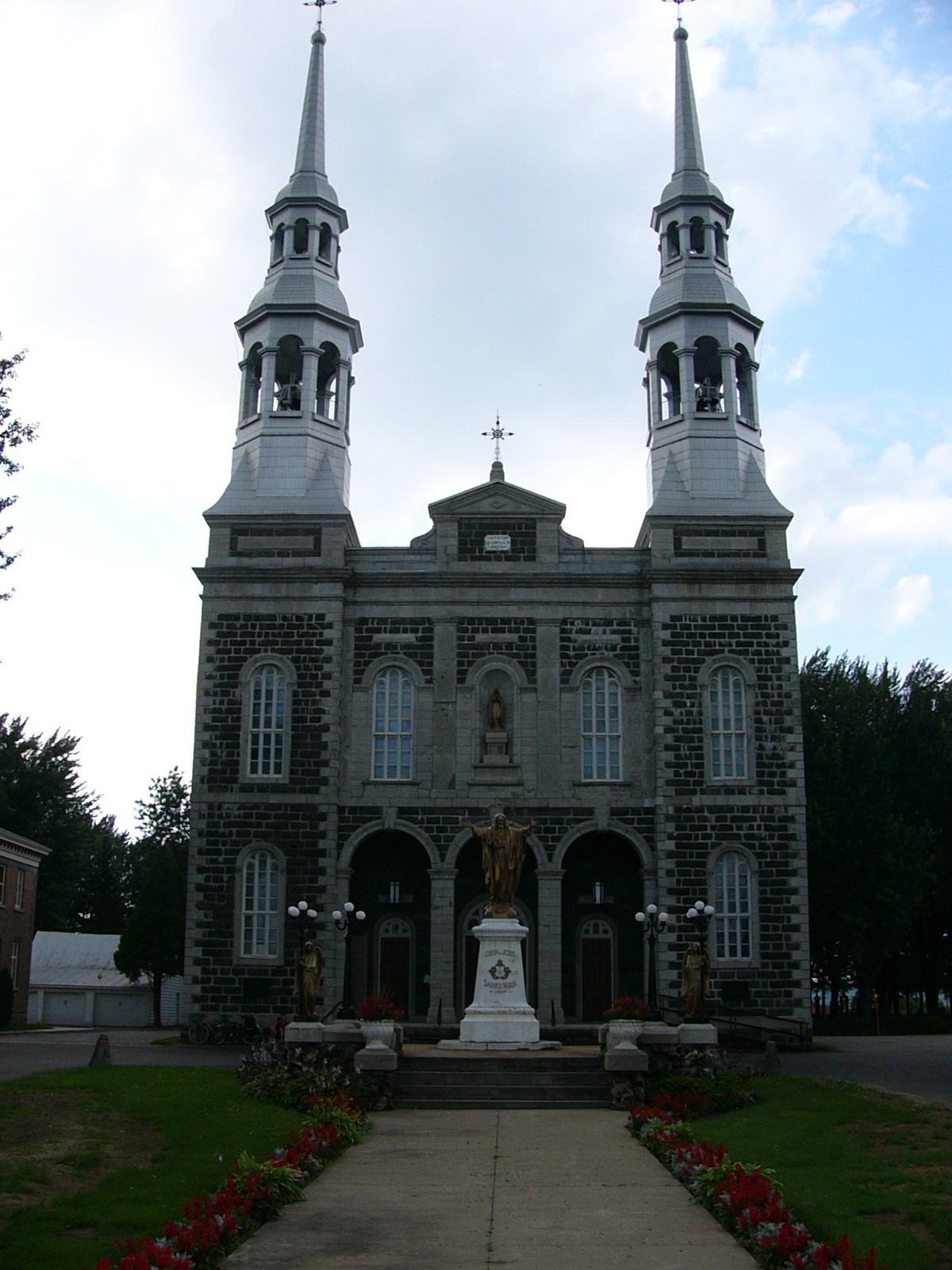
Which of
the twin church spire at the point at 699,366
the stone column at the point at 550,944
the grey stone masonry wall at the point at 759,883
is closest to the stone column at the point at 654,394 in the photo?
the twin church spire at the point at 699,366

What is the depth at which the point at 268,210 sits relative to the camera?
40.2 meters

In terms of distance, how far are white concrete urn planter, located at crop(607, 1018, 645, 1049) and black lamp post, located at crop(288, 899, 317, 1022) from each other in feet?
23.2

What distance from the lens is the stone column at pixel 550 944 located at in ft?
104

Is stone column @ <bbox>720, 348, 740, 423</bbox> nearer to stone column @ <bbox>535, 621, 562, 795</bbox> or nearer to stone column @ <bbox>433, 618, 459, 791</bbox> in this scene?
stone column @ <bbox>535, 621, 562, 795</bbox>

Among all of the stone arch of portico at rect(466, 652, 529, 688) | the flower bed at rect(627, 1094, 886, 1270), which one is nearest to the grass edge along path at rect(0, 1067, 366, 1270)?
the flower bed at rect(627, 1094, 886, 1270)

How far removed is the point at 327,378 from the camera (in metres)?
38.4

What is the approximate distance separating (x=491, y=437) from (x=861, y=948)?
18875 mm

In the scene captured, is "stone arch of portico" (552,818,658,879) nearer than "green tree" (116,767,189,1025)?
Yes

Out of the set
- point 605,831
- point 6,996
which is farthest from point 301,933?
point 6,996

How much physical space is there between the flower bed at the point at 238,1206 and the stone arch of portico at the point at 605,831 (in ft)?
Answer: 57.4

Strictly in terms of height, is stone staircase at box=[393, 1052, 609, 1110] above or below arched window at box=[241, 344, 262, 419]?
below

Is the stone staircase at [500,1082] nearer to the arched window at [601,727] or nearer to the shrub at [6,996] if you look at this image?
the arched window at [601,727]

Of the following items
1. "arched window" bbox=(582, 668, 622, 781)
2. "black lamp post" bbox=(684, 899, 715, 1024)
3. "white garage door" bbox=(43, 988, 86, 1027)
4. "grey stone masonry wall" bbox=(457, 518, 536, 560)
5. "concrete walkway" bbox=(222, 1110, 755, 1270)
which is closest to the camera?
"concrete walkway" bbox=(222, 1110, 755, 1270)

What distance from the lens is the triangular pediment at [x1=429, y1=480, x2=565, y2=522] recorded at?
35.2 meters
